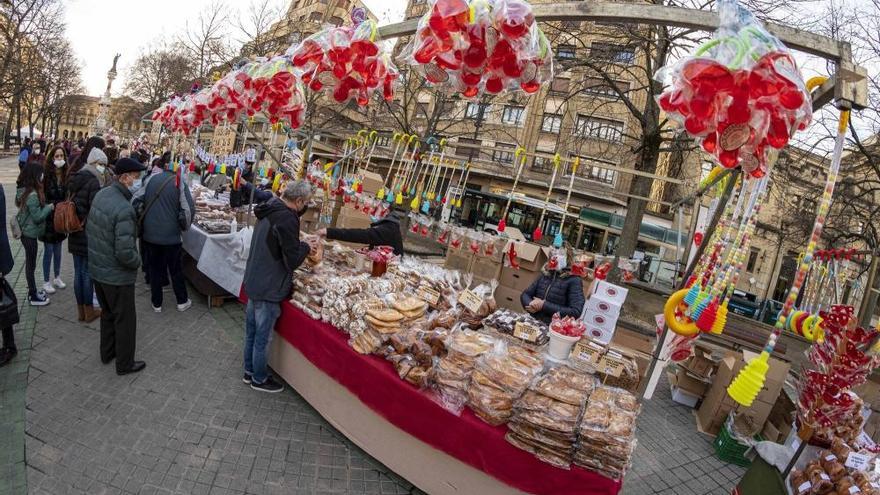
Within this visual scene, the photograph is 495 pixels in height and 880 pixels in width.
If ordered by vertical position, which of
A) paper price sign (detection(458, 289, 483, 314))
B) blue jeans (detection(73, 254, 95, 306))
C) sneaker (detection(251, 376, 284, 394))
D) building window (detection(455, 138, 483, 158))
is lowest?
sneaker (detection(251, 376, 284, 394))

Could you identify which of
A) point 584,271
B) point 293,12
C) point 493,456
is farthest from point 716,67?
point 293,12

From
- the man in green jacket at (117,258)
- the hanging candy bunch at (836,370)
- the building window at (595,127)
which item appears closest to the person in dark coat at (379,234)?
the man in green jacket at (117,258)

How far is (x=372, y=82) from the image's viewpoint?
10.8ft

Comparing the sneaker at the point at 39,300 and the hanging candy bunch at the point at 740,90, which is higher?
the hanging candy bunch at the point at 740,90

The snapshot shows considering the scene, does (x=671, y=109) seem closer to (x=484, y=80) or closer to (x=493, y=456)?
(x=484, y=80)

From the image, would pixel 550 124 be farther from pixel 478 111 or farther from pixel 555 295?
pixel 555 295

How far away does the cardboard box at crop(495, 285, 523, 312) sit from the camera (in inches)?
243

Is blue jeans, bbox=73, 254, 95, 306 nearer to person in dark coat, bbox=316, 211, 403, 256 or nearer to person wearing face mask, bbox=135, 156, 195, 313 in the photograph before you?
person wearing face mask, bbox=135, 156, 195, 313

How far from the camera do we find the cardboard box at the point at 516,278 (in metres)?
6.08

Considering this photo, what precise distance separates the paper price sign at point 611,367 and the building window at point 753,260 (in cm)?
3506

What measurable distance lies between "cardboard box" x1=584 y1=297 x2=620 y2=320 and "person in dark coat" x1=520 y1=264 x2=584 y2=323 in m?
2.18

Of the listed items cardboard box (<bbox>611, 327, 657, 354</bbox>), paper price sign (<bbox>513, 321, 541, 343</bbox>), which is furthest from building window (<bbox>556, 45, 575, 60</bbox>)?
paper price sign (<bbox>513, 321, 541, 343</bbox>)

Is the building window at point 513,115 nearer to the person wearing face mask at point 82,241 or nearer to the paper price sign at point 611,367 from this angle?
the person wearing face mask at point 82,241

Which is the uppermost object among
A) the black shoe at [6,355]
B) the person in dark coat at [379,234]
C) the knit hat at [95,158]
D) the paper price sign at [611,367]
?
the knit hat at [95,158]
